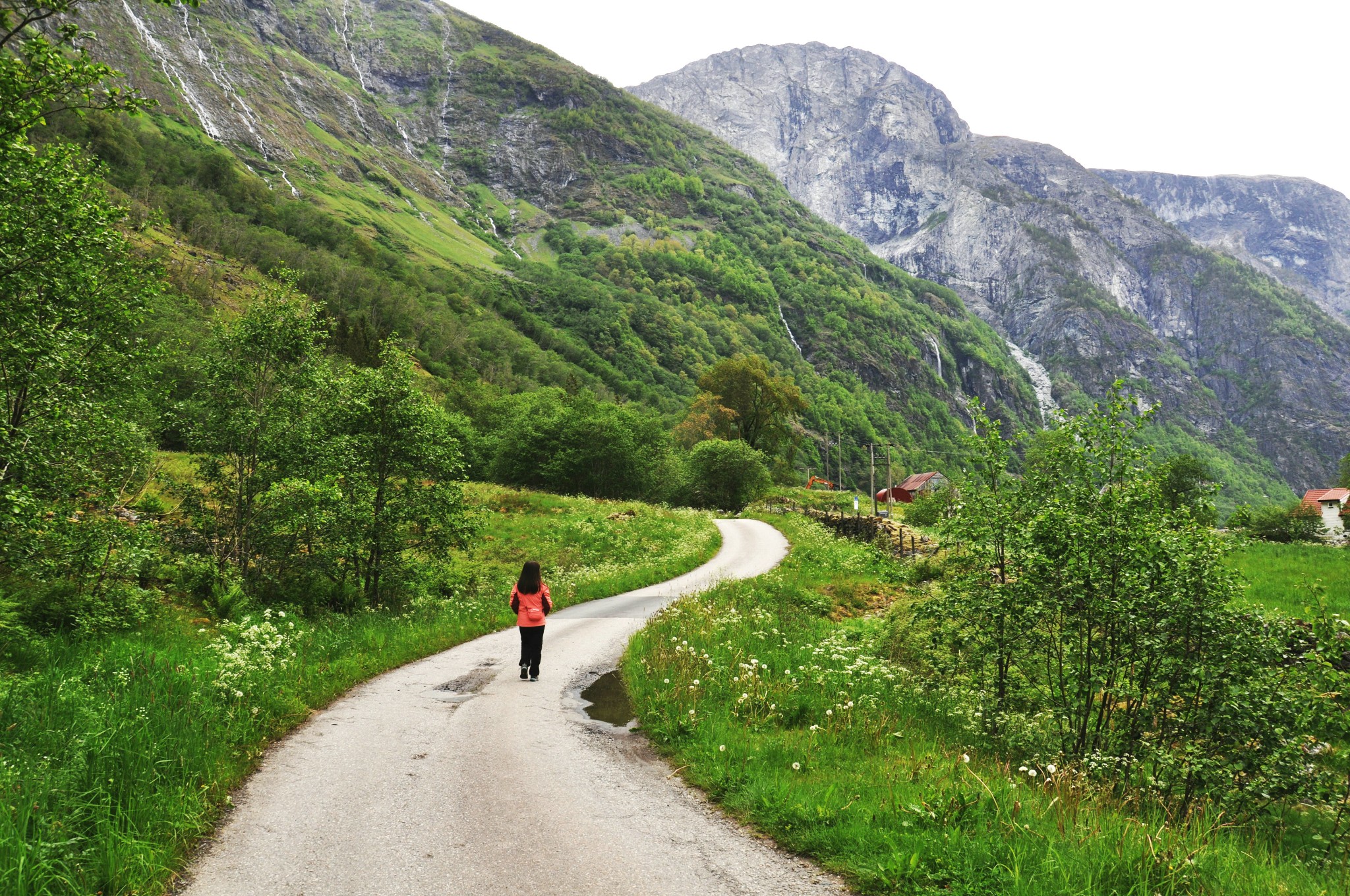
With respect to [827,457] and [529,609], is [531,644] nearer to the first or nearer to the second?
[529,609]

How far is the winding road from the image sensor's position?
16.0 feet

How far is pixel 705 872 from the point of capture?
16.9ft

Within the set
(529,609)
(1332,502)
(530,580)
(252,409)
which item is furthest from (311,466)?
(1332,502)

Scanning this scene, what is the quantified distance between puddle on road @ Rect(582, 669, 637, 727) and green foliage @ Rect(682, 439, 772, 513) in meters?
48.9

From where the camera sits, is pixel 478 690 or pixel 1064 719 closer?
pixel 1064 719

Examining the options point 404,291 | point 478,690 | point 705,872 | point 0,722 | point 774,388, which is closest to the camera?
point 705,872

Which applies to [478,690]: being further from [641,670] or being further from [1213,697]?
[1213,697]

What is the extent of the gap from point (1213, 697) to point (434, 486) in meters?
16.3

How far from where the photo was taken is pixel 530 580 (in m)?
12.0

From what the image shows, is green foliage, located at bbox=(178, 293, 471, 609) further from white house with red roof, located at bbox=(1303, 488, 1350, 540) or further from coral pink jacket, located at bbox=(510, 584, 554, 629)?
white house with red roof, located at bbox=(1303, 488, 1350, 540)

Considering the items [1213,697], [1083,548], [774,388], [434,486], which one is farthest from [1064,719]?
[774,388]

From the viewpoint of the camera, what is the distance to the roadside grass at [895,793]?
15.5ft

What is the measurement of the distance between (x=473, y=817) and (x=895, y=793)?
3911mm

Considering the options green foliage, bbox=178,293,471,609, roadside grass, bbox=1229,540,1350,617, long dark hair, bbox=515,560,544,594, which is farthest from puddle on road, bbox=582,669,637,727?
roadside grass, bbox=1229,540,1350,617
